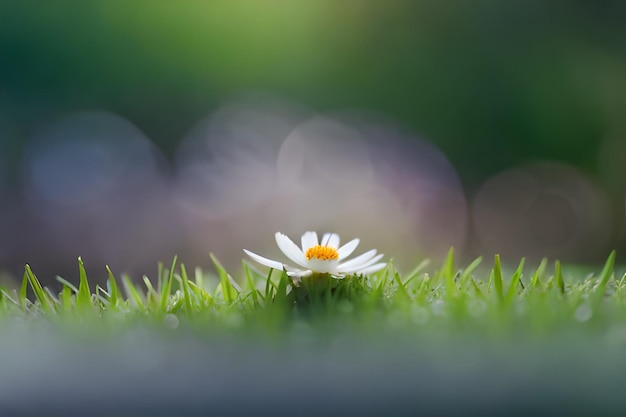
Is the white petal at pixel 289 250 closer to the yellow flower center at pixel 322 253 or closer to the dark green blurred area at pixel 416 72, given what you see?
the yellow flower center at pixel 322 253

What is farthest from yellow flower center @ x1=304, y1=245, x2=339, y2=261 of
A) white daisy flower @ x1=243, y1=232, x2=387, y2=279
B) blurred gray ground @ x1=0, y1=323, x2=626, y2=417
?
blurred gray ground @ x1=0, y1=323, x2=626, y2=417

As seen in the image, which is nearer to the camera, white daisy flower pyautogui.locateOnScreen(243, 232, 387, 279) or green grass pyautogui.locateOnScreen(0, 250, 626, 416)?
green grass pyautogui.locateOnScreen(0, 250, 626, 416)

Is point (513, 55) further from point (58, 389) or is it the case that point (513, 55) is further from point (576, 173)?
point (58, 389)

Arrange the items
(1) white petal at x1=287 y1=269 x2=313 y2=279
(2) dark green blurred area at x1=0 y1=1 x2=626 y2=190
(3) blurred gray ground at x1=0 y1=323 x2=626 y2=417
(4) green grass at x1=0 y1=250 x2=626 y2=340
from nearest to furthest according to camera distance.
Result: (3) blurred gray ground at x1=0 y1=323 x2=626 y2=417
(4) green grass at x1=0 y1=250 x2=626 y2=340
(1) white petal at x1=287 y1=269 x2=313 y2=279
(2) dark green blurred area at x1=0 y1=1 x2=626 y2=190

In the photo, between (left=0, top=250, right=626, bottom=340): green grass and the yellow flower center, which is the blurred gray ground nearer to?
(left=0, top=250, right=626, bottom=340): green grass

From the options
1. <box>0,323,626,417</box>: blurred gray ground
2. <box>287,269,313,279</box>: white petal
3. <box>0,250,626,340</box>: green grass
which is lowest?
<box>0,323,626,417</box>: blurred gray ground

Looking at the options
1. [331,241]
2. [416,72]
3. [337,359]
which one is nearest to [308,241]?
[331,241]

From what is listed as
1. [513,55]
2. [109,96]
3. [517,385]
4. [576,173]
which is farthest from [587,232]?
[517,385]
